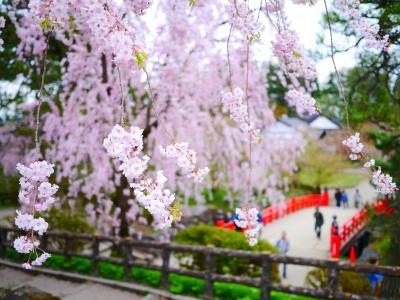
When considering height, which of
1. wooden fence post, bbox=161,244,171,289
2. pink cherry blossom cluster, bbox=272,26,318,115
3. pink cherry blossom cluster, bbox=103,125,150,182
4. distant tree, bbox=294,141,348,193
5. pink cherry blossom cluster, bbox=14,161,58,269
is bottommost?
wooden fence post, bbox=161,244,171,289

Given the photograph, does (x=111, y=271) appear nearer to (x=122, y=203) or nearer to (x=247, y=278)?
(x=122, y=203)

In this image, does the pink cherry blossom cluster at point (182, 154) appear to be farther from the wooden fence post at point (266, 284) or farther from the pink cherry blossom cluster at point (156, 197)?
the wooden fence post at point (266, 284)

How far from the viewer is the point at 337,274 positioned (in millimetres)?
5875

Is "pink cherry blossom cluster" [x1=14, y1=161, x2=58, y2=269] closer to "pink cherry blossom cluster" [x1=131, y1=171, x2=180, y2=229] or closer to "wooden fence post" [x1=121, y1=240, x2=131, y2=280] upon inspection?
"pink cherry blossom cluster" [x1=131, y1=171, x2=180, y2=229]

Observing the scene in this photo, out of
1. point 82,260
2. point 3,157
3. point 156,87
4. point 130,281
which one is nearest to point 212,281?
point 130,281

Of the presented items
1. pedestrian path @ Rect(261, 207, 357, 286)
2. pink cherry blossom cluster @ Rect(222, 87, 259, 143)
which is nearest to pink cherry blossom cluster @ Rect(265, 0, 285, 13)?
pink cherry blossom cluster @ Rect(222, 87, 259, 143)

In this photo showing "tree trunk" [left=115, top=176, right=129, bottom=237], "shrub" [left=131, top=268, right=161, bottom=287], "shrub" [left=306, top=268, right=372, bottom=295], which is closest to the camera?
"shrub" [left=131, top=268, right=161, bottom=287]

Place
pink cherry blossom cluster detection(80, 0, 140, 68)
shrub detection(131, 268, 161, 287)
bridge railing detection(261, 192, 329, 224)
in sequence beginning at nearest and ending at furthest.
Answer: pink cherry blossom cluster detection(80, 0, 140, 68)
shrub detection(131, 268, 161, 287)
bridge railing detection(261, 192, 329, 224)

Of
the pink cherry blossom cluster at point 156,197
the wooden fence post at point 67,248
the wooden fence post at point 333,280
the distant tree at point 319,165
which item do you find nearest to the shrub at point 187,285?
the wooden fence post at point 333,280

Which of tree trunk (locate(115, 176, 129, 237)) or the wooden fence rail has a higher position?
tree trunk (locate(115, 176, 129, 237))

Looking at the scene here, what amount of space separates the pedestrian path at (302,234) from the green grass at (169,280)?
5268mm

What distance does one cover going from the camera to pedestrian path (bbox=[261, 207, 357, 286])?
12.6 m

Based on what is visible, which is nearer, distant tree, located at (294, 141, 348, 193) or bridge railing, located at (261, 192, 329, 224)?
bridge railing, located at (261, 192, 329, 224)

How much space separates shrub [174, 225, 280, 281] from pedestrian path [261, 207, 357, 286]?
3500mm
